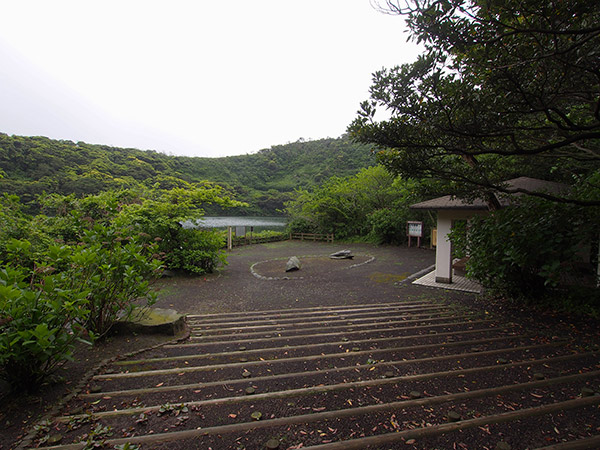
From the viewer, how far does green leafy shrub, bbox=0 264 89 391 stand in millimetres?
1747

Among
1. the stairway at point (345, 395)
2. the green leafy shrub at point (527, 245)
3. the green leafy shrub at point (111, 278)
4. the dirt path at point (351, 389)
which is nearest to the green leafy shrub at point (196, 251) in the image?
the dirt path at point (351, 389)

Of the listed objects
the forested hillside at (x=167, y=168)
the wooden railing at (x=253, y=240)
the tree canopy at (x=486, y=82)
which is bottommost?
the wooden railing at (x=253, y=240)

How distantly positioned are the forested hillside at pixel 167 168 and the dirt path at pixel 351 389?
18.8ft

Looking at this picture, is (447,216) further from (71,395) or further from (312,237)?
(312,237)

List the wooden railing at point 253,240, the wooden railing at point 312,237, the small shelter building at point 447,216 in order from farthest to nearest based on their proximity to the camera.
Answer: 1. the wooden railing at point 312,237
2. the wooden railing at point 253,240
3. the small shelter building at point 447,216

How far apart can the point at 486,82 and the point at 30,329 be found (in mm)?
4536

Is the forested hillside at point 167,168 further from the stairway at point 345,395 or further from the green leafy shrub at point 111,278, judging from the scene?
the stairway at point 345,395

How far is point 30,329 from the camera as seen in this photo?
1.86 metres

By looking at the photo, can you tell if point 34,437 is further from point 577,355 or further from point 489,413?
point 577,355

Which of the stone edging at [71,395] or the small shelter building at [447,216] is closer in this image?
the stone edging at [71,395]

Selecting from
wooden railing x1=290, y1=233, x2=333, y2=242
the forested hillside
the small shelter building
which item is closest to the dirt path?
the small shelter building

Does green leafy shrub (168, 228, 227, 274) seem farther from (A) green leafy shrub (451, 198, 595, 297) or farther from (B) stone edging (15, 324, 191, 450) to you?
(A) green leafy shrub (451, 198, 595, 297)

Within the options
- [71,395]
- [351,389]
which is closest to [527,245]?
[351,389]

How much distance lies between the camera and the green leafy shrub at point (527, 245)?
380 centimetres
